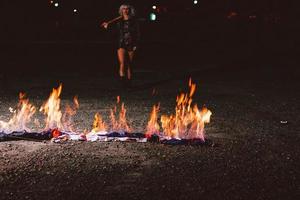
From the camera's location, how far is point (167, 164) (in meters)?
5.83

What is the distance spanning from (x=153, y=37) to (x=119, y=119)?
99.9 feet

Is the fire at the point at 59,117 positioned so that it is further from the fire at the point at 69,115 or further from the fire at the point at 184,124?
the fire at the point at 184,124

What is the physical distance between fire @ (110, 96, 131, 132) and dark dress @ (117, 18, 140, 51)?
296 centimetres

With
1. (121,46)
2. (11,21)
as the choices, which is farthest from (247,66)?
(11,21)

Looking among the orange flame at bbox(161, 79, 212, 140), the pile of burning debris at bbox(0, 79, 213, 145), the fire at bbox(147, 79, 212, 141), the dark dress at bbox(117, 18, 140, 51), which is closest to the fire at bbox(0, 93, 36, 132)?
the pile of burning debris at bbox(0, 79, 213, 145)

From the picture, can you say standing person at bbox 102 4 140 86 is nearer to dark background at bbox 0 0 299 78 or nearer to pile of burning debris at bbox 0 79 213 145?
dark background at bbox 0 0 299 78

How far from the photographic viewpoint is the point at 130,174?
543 cm

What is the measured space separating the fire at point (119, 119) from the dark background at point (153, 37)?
167 inches

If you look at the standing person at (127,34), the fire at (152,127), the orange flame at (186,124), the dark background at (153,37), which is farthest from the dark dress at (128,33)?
the fire at (152,127)

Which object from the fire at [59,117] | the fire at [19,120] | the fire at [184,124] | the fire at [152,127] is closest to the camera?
the fire at [184,124]

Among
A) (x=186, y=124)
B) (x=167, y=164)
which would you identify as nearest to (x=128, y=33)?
(x=186, y=124)

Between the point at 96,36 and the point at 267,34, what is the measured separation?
1403 cm

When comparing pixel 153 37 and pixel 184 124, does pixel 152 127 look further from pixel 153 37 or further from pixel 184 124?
pixel 153 37

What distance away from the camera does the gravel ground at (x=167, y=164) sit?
4898mm
